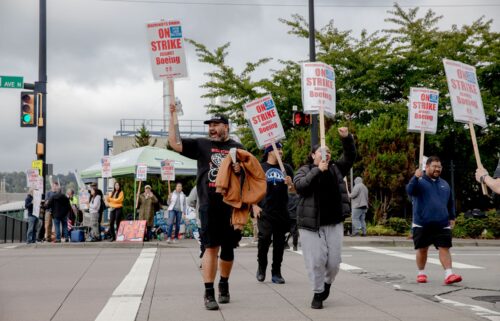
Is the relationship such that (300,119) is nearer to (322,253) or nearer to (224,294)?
(224,294)

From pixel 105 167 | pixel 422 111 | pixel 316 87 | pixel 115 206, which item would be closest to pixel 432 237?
pixel 316 87

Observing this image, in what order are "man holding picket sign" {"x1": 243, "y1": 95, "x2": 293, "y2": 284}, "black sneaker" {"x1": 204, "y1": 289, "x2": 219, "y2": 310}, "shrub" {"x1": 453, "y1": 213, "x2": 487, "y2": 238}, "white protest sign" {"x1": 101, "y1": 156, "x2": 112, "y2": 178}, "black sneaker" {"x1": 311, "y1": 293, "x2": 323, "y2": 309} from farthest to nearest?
"white protest sign" {"x1": 101, "y1": 156, "x2": 112, "y2": 178} → "shrub" {"x1": 453, "y1": 213, "x2": 487, "y2": 238} → "man holding picket sign" {"x1": 243, "y1": 95, "x2": 293, "y2": 284} → "black sneaker" {"x1": 311, "y1": 293, "x2": 323, "y2": 309} → "black sneaker" {"x1": 204, "y1": 289, "x2": 219, "y2": 310}

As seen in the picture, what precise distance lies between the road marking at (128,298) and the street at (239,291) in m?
0.01

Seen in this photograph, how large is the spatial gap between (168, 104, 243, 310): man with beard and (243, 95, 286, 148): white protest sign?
115 inches

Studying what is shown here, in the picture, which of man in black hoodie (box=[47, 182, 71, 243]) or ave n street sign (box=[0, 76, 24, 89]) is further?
man in black hoodie (box=[47, 182, 71, 243])

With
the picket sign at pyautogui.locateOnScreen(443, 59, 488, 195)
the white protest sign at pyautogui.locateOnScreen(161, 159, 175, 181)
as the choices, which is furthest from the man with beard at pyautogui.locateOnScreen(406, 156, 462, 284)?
the white protest sign at pyautogui.locateOnScreen(161, 159, 175, 181)

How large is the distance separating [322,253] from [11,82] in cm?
1457

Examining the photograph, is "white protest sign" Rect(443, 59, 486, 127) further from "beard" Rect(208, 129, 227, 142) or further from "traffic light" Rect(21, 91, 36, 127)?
"traffic light" Rect(21, 91, 36, 127)

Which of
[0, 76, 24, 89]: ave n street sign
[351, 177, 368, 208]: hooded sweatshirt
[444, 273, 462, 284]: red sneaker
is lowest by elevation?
[444, 273, 462, 284]: red sneaker

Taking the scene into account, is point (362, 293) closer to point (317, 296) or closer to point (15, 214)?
point (317, 296)

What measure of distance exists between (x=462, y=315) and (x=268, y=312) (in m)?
1.85

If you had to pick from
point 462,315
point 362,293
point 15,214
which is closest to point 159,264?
point 362,293

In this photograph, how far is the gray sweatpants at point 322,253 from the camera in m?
7.23

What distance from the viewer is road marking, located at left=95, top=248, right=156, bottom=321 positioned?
6.77 m
